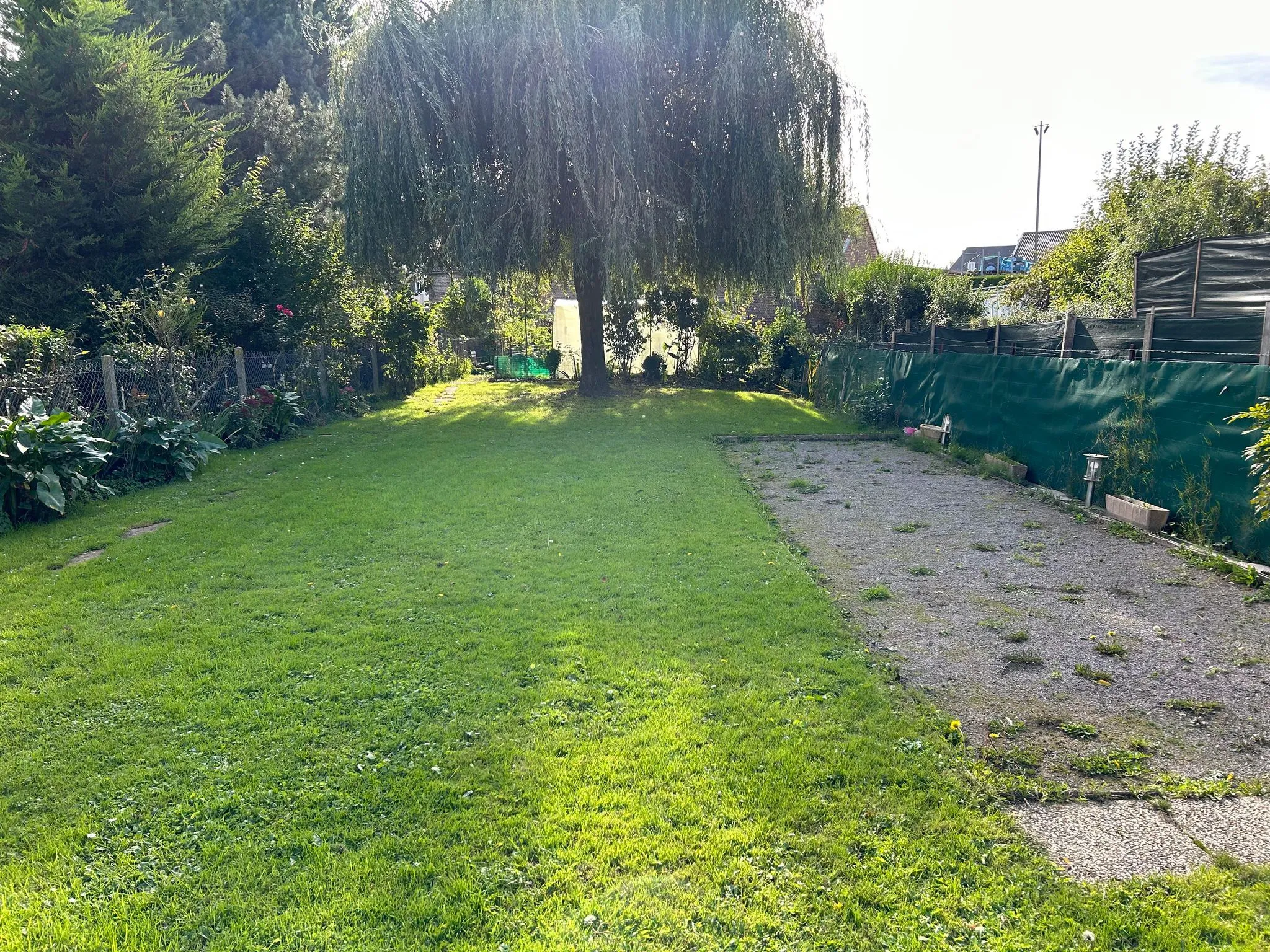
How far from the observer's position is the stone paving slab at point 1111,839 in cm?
241

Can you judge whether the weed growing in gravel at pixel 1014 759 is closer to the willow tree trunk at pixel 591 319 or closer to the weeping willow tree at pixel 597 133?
the weeping willow tree at pixel 597 133


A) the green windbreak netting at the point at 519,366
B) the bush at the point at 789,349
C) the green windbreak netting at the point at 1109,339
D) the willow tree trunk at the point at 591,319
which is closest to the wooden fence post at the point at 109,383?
the willow tree trunk at the point at 591,319

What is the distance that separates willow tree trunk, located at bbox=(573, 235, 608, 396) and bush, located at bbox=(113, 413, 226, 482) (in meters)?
8.20

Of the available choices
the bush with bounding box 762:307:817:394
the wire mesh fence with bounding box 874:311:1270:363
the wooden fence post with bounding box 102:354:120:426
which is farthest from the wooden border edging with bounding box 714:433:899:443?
the wooden fence post with bounding box 102:354:120:426

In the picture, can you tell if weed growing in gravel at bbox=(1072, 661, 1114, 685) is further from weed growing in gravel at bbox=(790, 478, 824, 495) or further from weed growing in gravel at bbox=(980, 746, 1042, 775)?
weed growing in gravel at bbox=(790, 478, 824, 495)

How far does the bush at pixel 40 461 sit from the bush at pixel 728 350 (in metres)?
14.0

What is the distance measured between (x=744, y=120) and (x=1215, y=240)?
7727 mm

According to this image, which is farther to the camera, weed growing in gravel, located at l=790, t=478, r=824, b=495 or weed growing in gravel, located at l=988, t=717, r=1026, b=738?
weed growing in gravel, located at l=790, t=478, r=824, b=495

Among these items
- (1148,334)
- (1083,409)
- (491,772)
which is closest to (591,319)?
(1083,409)

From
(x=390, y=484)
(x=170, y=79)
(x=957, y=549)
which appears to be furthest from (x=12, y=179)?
(x=957, y=549)

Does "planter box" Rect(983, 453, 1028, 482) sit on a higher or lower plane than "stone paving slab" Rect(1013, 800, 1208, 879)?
higher

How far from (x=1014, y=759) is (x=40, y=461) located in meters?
7.96

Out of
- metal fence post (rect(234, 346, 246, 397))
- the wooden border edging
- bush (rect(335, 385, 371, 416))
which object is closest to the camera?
metal fence post (rect(234, 346, 246, 397))

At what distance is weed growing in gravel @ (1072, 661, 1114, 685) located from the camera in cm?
370
